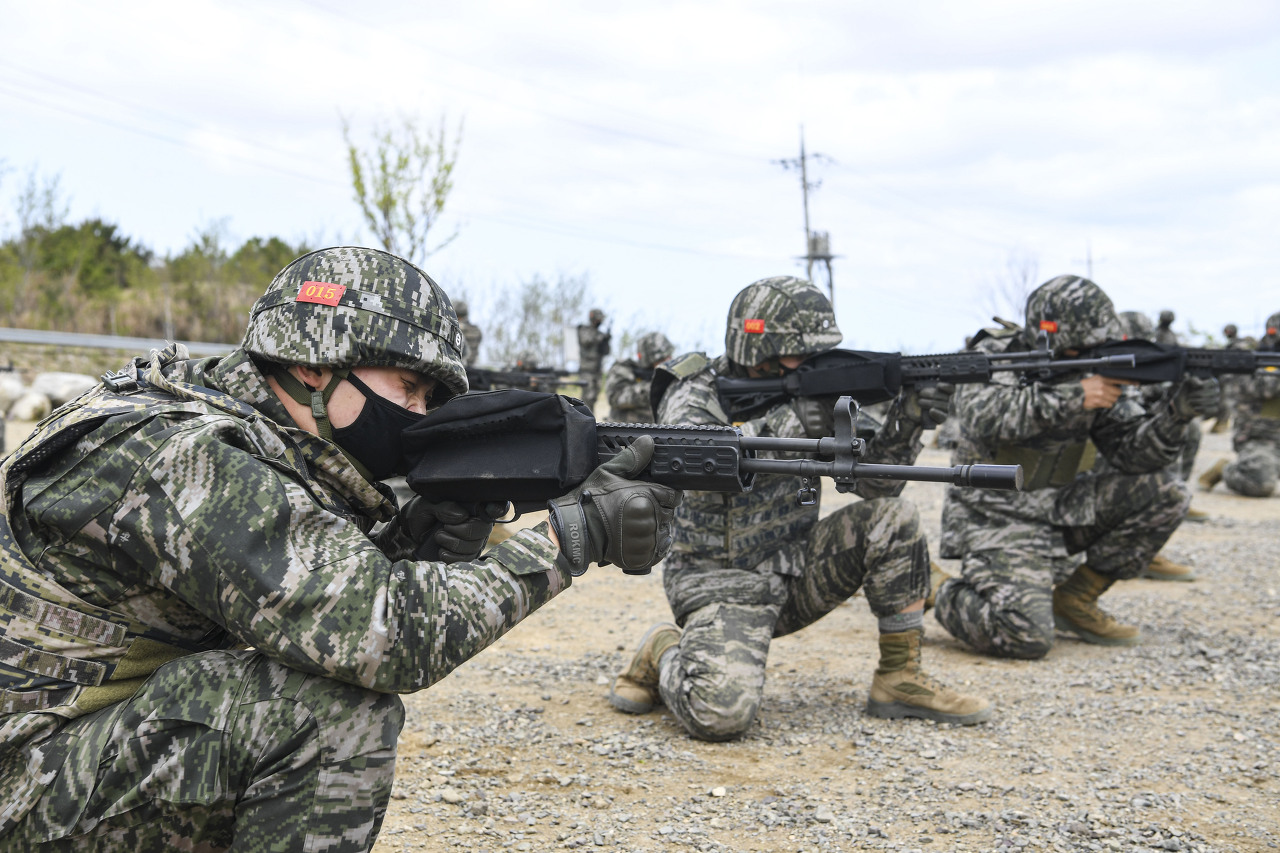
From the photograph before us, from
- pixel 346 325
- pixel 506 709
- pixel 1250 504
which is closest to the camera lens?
pixel 346 325

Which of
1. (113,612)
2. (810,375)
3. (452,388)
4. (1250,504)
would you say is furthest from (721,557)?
(1250,504)

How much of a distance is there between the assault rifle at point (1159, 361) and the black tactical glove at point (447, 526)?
4077 mm

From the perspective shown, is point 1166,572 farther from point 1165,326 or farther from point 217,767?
point 217,767

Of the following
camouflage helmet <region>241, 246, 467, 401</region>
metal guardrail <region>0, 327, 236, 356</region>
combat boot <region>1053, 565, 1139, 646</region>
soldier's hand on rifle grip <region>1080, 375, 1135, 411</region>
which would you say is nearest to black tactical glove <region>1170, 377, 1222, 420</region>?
soldier's hand on rifle grip <region>1080, 375, 1135, 411</region>

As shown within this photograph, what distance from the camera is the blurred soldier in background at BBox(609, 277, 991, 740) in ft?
14.3

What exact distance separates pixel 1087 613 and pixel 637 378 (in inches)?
288

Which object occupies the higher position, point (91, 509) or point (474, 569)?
point (91, 509)

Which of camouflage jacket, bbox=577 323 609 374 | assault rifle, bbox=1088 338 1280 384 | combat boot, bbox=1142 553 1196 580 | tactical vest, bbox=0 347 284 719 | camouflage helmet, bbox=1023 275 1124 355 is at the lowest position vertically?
combat boot, bbox=1142 553 1196 580

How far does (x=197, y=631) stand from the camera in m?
2.42

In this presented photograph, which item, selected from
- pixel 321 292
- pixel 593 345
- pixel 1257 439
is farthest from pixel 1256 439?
pixel 321 292

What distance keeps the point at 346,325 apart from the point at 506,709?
239cm

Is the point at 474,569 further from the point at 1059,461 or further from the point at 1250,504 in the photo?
the point at 1250,504

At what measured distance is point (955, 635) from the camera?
5684mm

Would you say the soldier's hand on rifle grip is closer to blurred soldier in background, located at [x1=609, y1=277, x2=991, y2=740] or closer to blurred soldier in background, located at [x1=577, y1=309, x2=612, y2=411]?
blurred soldier in background, located at [x1=609, y1=277, x2=991, y2=740]
